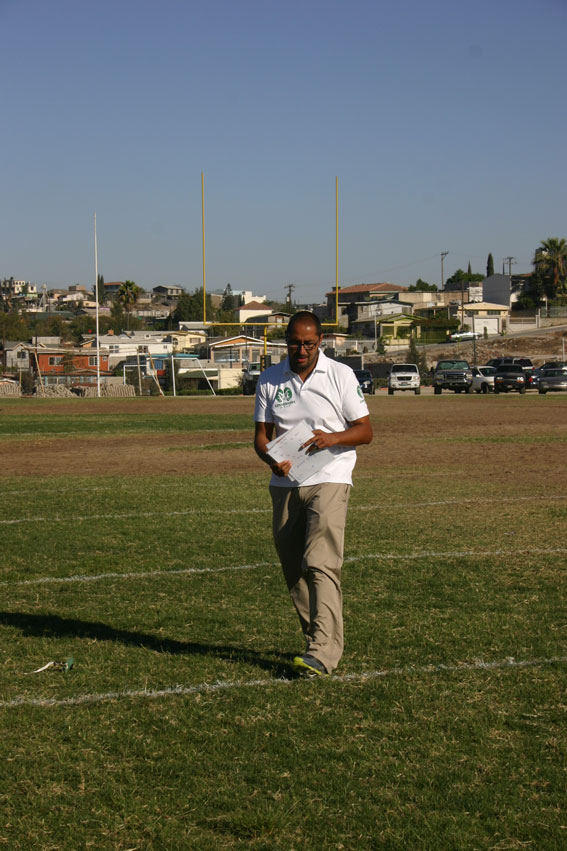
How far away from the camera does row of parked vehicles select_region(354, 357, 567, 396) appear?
50.3m

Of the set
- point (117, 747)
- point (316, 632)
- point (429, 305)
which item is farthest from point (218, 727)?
point (429, 305)

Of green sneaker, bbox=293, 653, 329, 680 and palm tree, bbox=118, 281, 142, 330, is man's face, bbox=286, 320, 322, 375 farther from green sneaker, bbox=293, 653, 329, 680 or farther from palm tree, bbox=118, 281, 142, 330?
palm tree, bbox=118, 281, 142, 330

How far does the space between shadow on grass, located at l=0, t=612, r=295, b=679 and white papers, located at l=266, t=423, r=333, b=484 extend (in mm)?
1049

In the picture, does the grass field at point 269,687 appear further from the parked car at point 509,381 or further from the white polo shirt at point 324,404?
the parked car at point 509,381

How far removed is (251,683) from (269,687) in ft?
0.37

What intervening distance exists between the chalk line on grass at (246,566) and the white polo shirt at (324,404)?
2.78 meters

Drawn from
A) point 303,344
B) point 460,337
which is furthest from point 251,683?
point 460,337

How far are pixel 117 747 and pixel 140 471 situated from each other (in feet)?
38.8

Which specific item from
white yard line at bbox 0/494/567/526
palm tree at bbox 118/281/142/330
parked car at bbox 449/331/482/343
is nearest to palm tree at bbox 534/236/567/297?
parked car at bbox 449/331/482/343

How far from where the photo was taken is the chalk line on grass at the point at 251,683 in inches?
191

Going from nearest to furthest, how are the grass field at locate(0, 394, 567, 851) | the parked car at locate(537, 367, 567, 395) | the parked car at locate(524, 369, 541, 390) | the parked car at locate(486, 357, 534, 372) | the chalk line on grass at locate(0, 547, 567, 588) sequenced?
the grass field at locate(0, 394, 567, 851) → the chalk line on grass at locate(0, 547, 567, 588) → the parked car at locate(537, 367, 567, 395) → the parked car at locate(524, 369, 541, 390) → the parked car at locate(486, 357, 534, 372)

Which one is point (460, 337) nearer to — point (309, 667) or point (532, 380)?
point (532, 380)

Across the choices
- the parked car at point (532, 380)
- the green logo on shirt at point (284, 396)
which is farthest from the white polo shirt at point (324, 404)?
the parked car at point (532, 380)

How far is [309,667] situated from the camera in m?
5.10
